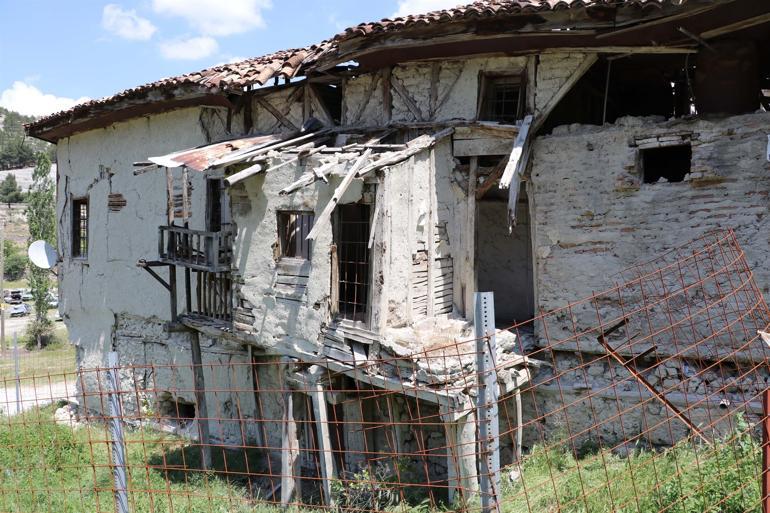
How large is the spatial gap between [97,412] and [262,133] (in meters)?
6.81

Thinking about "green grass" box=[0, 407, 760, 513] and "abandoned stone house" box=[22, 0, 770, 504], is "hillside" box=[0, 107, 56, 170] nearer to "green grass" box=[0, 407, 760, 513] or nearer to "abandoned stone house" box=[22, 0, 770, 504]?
"green grass" box=[0, 407, 760, 513]

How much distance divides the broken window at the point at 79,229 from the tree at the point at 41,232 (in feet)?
54.3

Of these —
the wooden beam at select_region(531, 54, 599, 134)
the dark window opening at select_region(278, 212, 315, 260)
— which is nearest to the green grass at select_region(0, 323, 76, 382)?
the dark window opening at select_region(278, 212, 315, 260)

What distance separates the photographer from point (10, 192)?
56844 mm

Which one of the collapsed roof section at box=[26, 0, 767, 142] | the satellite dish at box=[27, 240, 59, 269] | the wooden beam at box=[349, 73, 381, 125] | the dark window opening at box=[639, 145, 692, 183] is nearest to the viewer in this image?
the collapsed roof section at box=[26, 0, 767, 142]

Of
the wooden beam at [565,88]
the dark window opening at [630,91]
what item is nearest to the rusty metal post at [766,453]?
the wooden beam at [565,88]

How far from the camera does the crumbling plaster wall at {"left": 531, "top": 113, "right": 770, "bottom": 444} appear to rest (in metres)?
7.11

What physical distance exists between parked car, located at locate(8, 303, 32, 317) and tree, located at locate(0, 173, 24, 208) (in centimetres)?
2229

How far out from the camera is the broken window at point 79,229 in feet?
46.1

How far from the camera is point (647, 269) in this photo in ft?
25.0

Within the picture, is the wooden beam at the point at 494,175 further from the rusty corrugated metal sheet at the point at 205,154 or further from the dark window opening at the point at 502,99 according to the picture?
the rusty corrugated metal sheet at the point at 205,154

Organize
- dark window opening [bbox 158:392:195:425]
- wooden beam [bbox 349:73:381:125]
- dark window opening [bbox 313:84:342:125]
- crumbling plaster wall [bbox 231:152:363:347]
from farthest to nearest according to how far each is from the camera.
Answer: dark window opening [bbox 158:392:195:425], dark window opening [bbox 313:84:342:125], wooden beam [bbox 349:73:381:125], crumbling plaster wall [bbox 231:152:363:347]

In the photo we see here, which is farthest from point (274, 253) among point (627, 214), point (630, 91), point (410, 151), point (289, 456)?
point (630, 91)

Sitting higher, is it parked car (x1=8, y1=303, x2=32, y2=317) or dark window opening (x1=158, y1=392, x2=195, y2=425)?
dark window opening (x1=158, y1=392, x2=195, y2=425)
